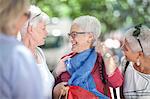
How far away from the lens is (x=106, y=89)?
4781 millimetres

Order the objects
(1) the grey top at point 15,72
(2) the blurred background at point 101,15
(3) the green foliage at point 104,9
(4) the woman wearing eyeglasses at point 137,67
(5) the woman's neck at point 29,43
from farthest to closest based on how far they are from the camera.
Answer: (2) the blurred background at point 101,15 → (3) the green foliage at point 104,9 → (4) the woman wearing eyeglasses at point 137,67 → (5) the woman's neck at point 29,43 → (1) the grey top at point 15,72

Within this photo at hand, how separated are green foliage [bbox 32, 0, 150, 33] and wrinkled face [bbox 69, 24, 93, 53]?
320cm

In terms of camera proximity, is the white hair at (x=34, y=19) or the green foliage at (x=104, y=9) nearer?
the white hair at (x=34, y=19)

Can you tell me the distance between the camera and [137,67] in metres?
5.15

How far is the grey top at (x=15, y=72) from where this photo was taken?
2717 millimetres

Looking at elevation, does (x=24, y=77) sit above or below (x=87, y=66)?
above

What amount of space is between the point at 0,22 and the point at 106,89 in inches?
85.7

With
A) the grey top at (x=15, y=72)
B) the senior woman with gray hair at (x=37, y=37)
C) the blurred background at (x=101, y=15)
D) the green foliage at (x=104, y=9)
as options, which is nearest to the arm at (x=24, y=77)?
the grey top at (x=15, y=72)

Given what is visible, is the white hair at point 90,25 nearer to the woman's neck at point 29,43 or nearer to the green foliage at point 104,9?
the woman's neck at point 29,43

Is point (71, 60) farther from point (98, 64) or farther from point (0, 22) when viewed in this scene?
point (0, 22)

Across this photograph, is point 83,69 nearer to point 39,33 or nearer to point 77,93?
point 77,93

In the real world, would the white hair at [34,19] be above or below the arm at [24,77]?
above

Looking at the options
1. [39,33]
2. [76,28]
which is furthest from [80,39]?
[39,33]

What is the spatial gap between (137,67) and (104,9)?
8708 millimetres
